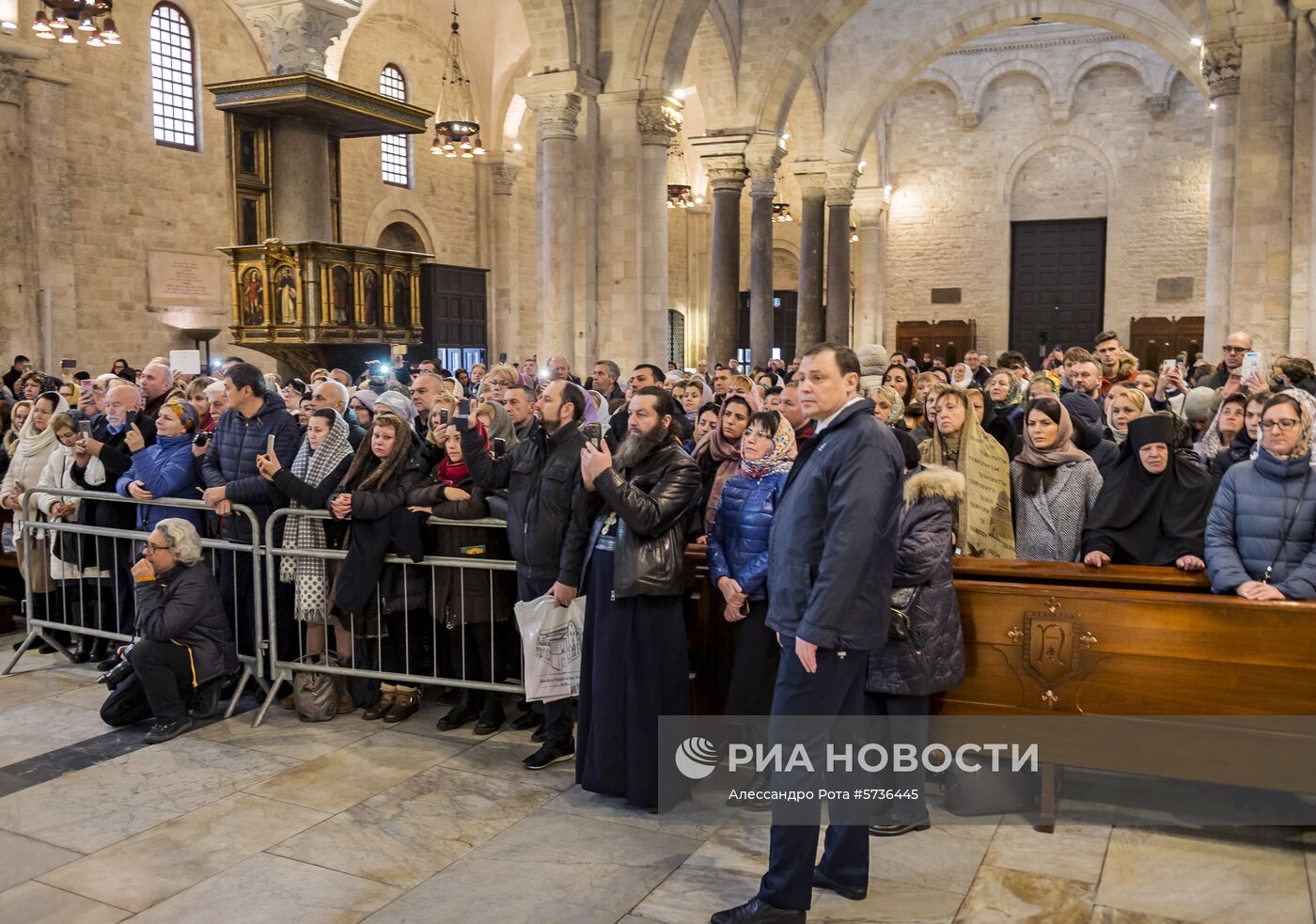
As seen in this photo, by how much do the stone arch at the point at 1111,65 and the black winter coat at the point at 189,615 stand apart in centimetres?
2785

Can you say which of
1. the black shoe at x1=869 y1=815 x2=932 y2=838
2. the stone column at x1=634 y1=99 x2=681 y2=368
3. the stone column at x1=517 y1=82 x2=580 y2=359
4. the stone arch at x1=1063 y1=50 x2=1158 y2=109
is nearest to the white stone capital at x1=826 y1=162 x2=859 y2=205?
the stone arch at x1=1063 y1=50 x2=1158 y2=109

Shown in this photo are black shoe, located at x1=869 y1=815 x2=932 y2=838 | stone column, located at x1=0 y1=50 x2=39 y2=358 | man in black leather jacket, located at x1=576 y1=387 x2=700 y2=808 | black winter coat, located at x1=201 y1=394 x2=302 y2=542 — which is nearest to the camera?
black shoe, located at x1=869 y1=815 x2=932 y2=838

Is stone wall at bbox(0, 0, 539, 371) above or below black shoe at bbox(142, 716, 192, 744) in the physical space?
above

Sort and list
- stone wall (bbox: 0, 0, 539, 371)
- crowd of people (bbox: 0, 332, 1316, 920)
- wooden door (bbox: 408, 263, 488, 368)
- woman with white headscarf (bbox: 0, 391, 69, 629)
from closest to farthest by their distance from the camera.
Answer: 1. crowd of people (bbox: 0, 332, 1316, 920)
2. woman with white headscarf (bbox: 0, 391, 69, 629)
3. stone wall (bbox: 0, 0, 539, 371)
4. wooden door (bbox: 408, 263, 488, 368)

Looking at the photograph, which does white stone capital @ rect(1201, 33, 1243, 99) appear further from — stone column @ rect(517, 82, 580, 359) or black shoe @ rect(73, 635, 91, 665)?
black shoe @ rect(73, 635, 91, 665)

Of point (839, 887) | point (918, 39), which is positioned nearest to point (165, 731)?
point (839, 887)

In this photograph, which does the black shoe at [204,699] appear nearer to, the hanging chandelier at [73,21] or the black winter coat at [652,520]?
the black winter coat at [652,520]

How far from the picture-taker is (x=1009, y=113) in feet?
95.0

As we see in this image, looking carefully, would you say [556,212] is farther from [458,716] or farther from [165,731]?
[165,731]

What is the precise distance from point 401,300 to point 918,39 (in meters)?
16.6

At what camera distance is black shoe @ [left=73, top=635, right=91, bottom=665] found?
7.04 m

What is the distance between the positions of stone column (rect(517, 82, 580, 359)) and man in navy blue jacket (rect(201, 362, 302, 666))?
9.84m

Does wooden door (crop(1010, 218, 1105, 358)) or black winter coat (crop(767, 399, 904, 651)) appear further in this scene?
wooden door (crop(1010, 218, 1105, 358))

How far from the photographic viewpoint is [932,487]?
13.6ft
